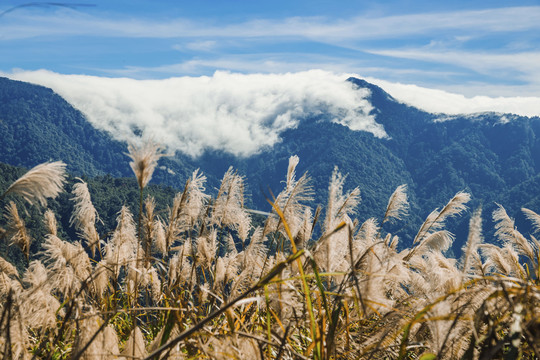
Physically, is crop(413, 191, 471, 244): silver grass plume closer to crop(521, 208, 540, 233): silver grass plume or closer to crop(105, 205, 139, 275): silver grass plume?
crop(521, 208, 540, 233): silver grass plume

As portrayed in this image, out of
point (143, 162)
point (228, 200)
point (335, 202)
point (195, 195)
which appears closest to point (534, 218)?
point (335, 202)

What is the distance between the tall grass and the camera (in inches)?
53.8

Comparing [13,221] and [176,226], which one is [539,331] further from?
[13,221]

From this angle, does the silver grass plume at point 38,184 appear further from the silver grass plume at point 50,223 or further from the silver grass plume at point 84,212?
the silver grass plume at point 50,223

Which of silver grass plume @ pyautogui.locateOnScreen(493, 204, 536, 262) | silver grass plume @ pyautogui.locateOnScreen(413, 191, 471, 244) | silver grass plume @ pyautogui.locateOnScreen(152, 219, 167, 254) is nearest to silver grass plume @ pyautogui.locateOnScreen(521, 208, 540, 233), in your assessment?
silver grass plume @ pyautogui.locateOnScreen(493, 204, 536, 262)

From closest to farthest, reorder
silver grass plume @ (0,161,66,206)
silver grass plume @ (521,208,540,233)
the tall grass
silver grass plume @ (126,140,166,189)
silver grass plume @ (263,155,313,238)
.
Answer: the tall grass → silver grass plume @ (0,161,66,206) → silver grass plume @ (126,140,166,189) → silver grass plume @ (263,155,313,238) → silver grass plume @ (521,208,540,233)

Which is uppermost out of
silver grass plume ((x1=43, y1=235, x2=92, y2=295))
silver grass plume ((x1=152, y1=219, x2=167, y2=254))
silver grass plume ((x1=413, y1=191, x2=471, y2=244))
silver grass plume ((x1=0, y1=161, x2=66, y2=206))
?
silver grass plume ((x1=0, y1=161, x2=66, y2=206))

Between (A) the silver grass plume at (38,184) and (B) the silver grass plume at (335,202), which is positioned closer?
(A) the silver grass plume at (38,184)

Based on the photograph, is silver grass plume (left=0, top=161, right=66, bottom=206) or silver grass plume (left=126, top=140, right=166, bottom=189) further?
silver grass plume (left=126, top=140, right=166, bottom=189)

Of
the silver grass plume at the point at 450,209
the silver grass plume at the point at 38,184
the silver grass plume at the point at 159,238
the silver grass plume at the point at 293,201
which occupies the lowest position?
the silver grass plume at the point at 159,238

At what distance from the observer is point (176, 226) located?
3662 millimetres

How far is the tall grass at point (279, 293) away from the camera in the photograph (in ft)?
4.48

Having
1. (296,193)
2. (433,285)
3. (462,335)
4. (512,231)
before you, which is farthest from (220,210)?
(512,231)

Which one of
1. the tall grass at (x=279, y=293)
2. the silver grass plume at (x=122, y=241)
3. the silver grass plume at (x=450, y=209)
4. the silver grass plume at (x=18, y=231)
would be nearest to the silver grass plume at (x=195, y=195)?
the tall grass at (x=279, y=293)
